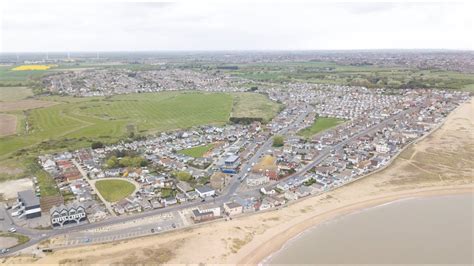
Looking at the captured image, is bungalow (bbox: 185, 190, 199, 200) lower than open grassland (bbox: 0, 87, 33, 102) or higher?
lower

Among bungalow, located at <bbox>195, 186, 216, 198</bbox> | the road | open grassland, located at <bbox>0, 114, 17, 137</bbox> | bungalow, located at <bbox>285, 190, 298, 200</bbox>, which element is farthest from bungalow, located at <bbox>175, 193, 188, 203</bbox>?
open grassland, located at <bbox>0, 114, 17, 137</bbox>

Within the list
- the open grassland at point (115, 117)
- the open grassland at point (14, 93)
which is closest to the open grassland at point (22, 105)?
the open grassland at point (115, 117)

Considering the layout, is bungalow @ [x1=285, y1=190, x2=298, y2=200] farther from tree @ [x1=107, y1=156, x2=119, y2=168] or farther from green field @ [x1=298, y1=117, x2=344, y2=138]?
green field @ [x1=298, y1=117, x2=344, y2=138]

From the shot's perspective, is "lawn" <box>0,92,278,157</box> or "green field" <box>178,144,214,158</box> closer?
"green field" <box>178,144,214,158</box>

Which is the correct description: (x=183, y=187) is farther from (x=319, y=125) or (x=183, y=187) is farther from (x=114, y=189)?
(x=319, y=125)

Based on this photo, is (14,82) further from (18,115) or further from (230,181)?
(230,181)

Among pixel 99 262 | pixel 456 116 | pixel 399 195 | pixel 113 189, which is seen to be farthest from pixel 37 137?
pixel 456 116

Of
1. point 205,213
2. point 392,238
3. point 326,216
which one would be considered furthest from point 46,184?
point 392,238
